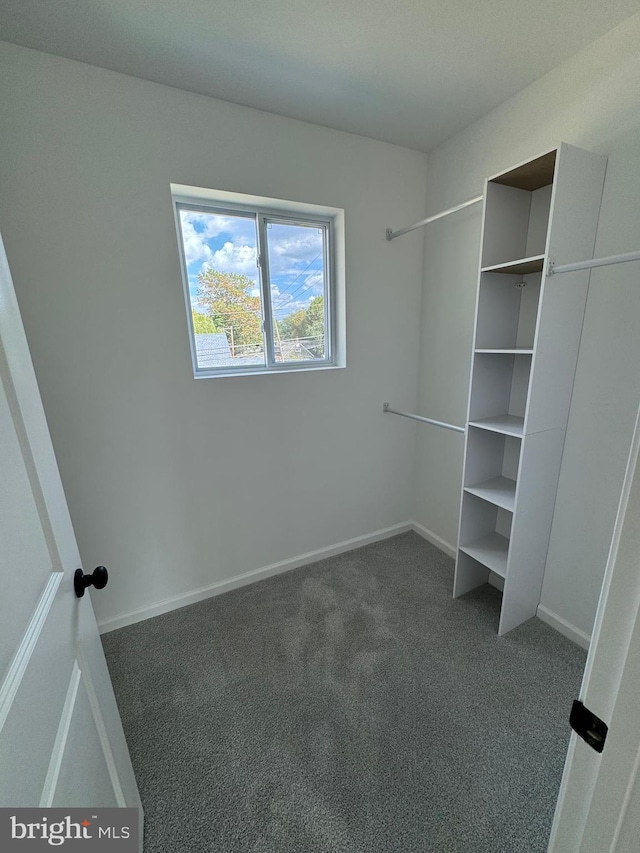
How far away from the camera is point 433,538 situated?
2.57 m

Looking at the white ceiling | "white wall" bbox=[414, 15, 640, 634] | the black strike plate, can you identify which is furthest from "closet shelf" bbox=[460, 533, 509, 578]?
the white ceiling

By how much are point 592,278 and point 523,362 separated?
0.48 meters

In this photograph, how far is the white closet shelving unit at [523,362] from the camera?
142 centimetres

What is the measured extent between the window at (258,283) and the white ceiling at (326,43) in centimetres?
45

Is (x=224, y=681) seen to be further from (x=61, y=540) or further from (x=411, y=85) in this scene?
(x=411, y=85)

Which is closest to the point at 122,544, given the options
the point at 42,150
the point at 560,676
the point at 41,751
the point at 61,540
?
the point at 61,540

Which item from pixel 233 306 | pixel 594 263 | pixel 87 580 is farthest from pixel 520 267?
pixel 87 580

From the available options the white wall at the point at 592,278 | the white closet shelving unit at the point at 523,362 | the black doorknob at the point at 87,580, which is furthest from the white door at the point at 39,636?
the white wall at the point at 592,278

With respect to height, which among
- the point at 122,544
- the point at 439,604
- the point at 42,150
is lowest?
the point at 439,604

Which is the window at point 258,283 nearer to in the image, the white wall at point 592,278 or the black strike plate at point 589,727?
the white wall at point 592,278

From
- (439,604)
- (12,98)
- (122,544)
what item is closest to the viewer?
(12,98)

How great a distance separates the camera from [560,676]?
1.57 metres

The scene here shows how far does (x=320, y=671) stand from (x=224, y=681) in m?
0.44

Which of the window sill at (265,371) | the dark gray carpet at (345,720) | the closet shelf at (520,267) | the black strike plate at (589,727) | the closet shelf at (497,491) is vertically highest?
the closet shelf at (520,267)
